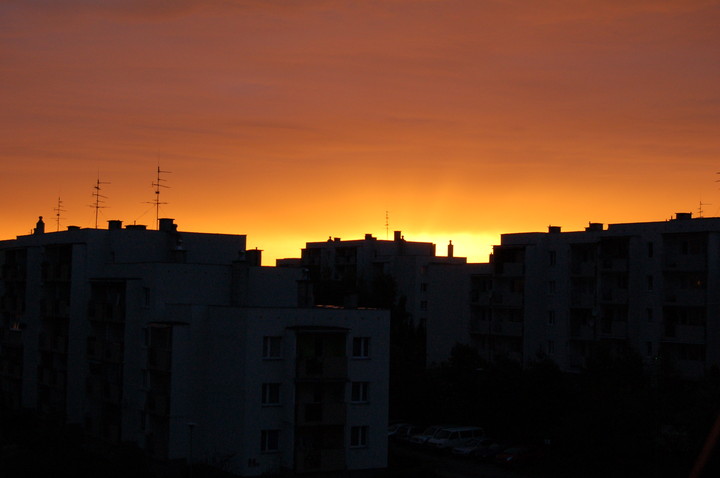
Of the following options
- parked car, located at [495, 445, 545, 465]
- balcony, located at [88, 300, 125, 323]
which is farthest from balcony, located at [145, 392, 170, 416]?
parked car, located at [495, 445, 545, 465]

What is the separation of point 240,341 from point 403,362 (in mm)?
28451

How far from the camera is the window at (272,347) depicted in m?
43.3

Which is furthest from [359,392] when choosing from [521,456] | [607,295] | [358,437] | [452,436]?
[607,295]

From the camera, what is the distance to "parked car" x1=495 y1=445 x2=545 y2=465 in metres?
51.4

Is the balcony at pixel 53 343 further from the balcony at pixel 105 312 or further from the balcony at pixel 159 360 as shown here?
the balcony at pixel 159 360

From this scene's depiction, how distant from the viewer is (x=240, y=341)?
4297 centimetres

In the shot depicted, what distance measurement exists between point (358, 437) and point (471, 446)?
1303 centimetres

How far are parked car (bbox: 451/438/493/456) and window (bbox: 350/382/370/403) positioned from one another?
471 inches

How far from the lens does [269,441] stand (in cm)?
4319

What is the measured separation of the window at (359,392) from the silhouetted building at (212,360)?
6cm

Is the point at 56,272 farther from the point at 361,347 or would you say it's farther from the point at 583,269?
the point at 583,269

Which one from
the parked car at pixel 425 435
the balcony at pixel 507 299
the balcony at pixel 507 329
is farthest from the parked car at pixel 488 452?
the balcony at pixel 507 299

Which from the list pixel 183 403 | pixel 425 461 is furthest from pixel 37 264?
pixel 425 461

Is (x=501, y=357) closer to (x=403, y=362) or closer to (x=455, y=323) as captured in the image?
(x=403, y=362)
